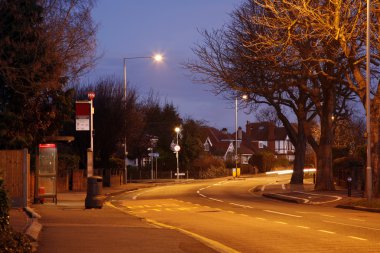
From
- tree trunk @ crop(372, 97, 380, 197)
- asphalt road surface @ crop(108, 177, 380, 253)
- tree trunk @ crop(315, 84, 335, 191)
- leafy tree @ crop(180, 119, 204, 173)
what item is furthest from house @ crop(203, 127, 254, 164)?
asphalt road surface @ crop(108, 177, 380, 253)

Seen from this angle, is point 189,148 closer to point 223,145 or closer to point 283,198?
point 223,145

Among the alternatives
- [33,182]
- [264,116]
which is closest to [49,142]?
[33,182]

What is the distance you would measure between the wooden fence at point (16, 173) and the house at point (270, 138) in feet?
354

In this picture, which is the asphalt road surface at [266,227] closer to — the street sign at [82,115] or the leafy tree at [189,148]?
the street sign at [82,115]

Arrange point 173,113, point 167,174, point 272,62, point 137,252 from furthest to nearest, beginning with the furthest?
point 173,113, point 167,174, point 272,62, point 137,252

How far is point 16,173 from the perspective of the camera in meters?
23.8

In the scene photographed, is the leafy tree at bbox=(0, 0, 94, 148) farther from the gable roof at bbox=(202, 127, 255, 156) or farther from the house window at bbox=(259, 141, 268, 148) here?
the house window at bbox=(259, 141, 268, 148)

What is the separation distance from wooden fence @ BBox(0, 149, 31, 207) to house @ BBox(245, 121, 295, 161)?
108 m

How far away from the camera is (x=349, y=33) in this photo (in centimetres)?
2662

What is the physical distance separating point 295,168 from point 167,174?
79.5 ft

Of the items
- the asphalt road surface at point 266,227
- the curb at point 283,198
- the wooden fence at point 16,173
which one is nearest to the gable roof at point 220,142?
the curb at point 283,198

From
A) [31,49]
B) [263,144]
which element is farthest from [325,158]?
[263,144]

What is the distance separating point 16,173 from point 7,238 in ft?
45.7

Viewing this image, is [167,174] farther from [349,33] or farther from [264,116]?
[349,33]
